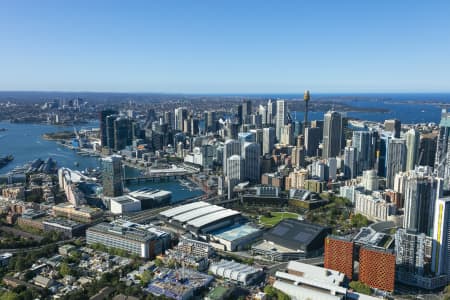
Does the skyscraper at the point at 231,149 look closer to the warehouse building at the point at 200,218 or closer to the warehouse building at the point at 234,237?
the warehouse building at the point at 200,218

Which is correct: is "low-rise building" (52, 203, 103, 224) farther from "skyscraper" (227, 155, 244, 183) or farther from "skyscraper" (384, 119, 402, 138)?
"skyscraper" (384, 119, 402, 138)

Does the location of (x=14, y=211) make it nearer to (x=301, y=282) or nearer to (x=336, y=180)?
(x=301, y=282)

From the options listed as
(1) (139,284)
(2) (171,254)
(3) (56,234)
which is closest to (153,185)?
(3) (56,234)

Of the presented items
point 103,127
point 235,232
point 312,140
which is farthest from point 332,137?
point 103,127

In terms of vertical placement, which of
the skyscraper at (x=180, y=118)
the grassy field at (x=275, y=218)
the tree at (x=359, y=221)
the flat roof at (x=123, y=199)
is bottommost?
the grassy field at (x=275, y=218)

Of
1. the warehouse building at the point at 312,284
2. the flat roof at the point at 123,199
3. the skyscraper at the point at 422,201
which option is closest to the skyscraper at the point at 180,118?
the flat roof at the point at 123,199

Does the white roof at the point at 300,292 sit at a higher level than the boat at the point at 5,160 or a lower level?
lower

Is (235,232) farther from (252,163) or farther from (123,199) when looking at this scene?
(252,163)
